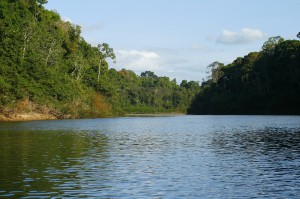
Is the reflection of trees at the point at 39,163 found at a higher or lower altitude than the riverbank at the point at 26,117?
lower

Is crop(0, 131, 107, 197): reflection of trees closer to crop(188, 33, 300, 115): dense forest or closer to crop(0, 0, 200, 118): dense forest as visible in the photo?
crop(0, 0, 200, 118): dense forest

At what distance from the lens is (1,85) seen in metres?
91.4

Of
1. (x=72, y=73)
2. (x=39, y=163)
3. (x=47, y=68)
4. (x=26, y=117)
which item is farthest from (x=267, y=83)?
(x=39, y=163)

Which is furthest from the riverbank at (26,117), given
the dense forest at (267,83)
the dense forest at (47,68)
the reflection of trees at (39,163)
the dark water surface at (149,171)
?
the dense forest at (267,83)

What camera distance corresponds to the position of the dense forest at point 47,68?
10069 centimetres

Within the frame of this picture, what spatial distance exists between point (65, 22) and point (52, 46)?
3748 cm

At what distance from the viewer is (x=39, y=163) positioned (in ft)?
96.1

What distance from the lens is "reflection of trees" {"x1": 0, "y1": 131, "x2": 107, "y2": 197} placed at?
2192 centimetres

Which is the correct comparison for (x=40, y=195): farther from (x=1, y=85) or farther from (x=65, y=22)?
(x=65, y=22)

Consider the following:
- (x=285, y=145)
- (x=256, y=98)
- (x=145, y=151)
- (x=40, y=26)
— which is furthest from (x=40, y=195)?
(x=256, y=98)

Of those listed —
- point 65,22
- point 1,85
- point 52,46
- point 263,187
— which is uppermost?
point 65,22

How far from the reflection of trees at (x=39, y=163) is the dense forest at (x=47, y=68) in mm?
56245

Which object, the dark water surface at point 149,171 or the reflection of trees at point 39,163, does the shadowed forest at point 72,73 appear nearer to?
the reflection of trees at point 39,163

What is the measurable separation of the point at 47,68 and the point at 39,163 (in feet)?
290
